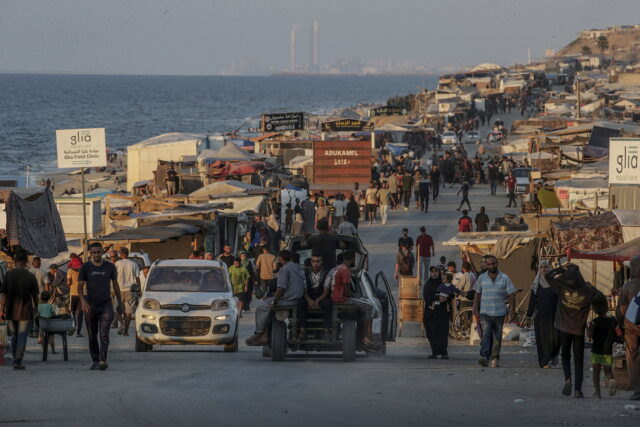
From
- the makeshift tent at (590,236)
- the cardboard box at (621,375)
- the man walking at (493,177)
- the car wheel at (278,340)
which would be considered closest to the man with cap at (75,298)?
the car wheel at (278,340)

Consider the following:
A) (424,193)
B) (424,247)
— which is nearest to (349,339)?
(424,247)

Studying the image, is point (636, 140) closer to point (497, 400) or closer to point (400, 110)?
point (497, 400)

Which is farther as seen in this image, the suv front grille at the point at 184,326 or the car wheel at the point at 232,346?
the car wheel at the point at 232,346

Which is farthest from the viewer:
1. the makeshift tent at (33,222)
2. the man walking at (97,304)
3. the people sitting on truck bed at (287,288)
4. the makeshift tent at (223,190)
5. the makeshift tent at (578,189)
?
the makeshift tent at (223,190)

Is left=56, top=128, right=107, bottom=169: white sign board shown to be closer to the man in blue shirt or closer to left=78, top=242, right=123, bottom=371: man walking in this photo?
left=78, top=242, right=123, bottom=371: man walking

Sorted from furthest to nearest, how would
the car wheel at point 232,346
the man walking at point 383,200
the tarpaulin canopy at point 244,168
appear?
the tarpaulin canopy at point 244,168 < the man walking at point 383,200 < the car wheel at point 232,346

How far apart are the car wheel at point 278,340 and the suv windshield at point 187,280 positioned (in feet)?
6.45

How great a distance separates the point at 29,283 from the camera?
12.9 meters

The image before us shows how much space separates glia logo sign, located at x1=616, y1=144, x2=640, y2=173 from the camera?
63.7ft

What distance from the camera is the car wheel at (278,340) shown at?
46.3 ft

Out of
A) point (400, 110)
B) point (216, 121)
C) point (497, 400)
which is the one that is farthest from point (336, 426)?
point (216, 121)

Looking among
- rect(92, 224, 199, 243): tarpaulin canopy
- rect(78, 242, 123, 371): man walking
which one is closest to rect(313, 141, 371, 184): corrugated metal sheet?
rect(92, 224, 199, 243): tarpaulin canopy

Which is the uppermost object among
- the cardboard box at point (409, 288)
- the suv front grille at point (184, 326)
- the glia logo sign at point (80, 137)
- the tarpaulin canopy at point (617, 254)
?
the glia logo sign at point (80, 137)

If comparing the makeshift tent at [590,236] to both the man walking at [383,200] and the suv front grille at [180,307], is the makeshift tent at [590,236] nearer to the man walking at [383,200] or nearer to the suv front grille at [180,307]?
the suv front grille at [180,307]
